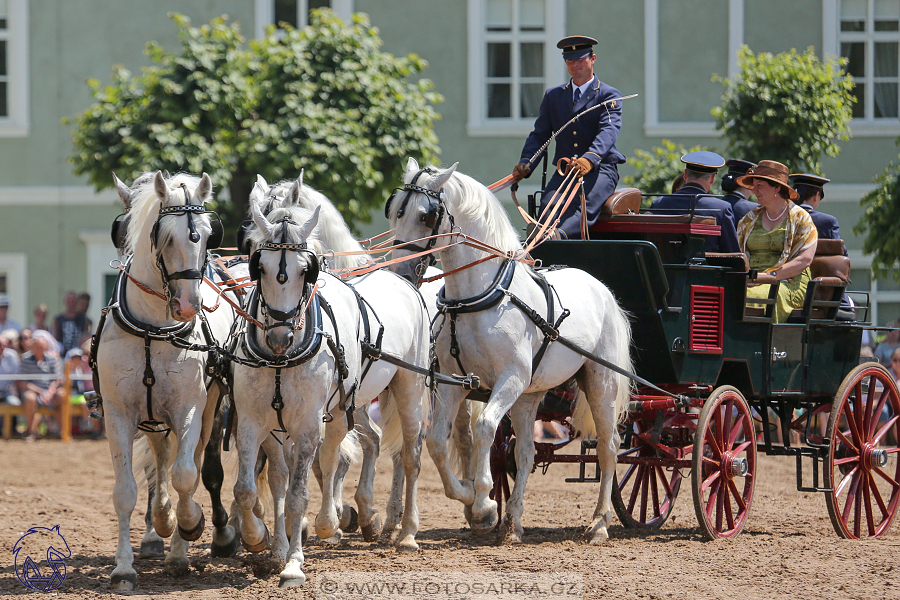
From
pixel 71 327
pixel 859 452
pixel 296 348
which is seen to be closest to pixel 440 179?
pixel 296 348

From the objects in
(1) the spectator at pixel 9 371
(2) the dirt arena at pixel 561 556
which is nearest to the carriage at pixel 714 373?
(2) the dirt arena at pixel 561 556

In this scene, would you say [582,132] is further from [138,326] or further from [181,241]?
[138,326]

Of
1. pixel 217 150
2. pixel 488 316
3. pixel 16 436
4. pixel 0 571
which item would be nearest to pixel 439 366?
pixel 488 316

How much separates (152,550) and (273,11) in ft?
39.2

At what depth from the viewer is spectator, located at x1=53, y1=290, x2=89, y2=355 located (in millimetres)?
14734

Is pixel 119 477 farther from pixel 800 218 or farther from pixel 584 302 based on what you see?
pixel 800 218

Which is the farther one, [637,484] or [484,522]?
[637,484]

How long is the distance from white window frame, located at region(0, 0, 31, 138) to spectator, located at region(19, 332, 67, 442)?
4.44 m

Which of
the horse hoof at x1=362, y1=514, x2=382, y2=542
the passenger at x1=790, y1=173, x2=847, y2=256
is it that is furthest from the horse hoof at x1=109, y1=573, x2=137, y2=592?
the passenger at x1=790, y1=173, x2=847, y2=256

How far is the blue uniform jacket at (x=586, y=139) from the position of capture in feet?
→ 24.3

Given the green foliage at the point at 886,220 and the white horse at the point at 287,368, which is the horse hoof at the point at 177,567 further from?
the green foliage at the point at 886,220

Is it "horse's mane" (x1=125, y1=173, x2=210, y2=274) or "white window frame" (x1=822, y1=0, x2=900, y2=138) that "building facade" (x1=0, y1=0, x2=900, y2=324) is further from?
"horse's mane" (x1=125, y1=173, x2=210, y2=274)

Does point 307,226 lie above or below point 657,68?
below

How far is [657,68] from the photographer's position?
16.6 meters
